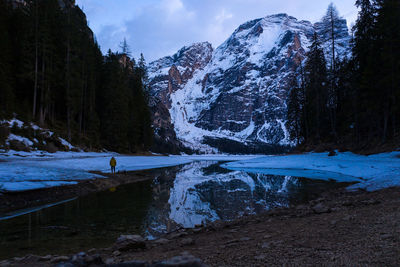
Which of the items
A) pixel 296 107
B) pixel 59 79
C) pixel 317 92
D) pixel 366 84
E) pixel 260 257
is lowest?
pixel 260 257

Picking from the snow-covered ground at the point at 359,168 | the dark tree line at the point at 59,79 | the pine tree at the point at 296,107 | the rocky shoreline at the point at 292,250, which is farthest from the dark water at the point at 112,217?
the pine tree at the point at 296,107

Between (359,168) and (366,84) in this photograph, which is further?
(366,84)

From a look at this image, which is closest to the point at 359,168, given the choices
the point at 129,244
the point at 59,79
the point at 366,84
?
the point at 366,84

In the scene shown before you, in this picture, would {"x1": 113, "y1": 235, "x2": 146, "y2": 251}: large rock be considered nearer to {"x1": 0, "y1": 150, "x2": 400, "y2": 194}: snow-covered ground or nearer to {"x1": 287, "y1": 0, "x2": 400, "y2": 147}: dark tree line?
{"x1": 0, "y1": 150, "x2": 400, "y2": 194}: snow-covered ground

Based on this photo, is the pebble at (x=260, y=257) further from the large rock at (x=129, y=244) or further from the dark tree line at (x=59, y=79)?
the dark tree line at (x=59, y=79)

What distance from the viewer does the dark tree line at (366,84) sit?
24.4m

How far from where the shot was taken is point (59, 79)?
38.0 metres

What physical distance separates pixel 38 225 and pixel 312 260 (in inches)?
344

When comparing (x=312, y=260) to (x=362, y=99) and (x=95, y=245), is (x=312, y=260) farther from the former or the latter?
(x=362, y=99)

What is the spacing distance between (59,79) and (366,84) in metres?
44.5

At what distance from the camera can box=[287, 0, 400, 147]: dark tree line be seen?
24438mm

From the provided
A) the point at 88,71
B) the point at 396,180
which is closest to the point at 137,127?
the point at 88,71

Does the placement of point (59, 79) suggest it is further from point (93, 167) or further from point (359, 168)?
point (359, 168)

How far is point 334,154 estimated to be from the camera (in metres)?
28.1
